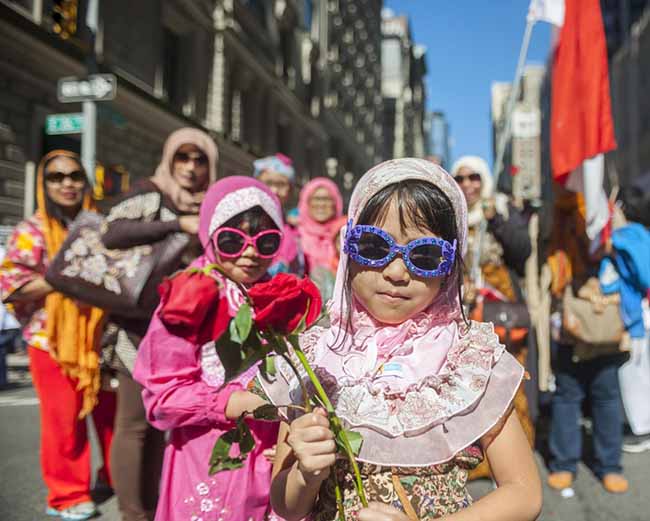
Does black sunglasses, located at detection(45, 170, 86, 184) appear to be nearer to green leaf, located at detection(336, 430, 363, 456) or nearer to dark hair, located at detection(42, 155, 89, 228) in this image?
dark hair, located at detection(42, 155, 89, 228)

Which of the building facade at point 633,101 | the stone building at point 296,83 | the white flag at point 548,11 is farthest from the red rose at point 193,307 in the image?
the building facade at point 633,101

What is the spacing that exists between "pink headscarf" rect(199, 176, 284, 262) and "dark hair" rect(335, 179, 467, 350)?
2.78ft

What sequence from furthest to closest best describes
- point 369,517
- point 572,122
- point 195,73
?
point 195,73 < point 572,122 < point 369,517

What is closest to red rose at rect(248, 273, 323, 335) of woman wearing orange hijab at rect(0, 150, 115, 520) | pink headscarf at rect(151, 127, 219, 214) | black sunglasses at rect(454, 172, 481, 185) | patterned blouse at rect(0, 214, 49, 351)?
pink headscarf at rect(151, 127, 219, 214)

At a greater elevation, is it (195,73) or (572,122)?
(195,73)

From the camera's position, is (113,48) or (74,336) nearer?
(74,336)

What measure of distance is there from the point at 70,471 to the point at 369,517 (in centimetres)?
269

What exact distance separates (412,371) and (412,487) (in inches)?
9.5

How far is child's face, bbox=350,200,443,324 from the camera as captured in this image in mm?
1396

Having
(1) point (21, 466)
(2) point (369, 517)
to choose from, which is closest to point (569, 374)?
(2) point (369, 517)

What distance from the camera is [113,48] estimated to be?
43.3 ft

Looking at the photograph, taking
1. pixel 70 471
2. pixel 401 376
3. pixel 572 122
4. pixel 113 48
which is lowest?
pixel 70 471

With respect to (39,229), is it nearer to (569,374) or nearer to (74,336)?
(74,336)

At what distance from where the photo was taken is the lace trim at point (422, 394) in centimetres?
130
